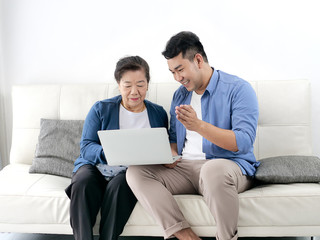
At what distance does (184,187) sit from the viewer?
206cm

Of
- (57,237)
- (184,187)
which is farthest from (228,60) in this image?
(57,237)

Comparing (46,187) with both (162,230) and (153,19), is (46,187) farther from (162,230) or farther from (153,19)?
(153,19)

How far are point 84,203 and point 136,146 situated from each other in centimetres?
38

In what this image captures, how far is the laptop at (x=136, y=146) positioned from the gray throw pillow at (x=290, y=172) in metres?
0.53

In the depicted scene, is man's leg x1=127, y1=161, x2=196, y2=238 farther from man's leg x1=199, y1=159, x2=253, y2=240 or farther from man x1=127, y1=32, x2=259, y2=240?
man's leg x1=199, y1=159, x2=253, y2=240

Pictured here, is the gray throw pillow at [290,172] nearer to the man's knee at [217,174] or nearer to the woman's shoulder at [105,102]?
the man's knee at [217,174]

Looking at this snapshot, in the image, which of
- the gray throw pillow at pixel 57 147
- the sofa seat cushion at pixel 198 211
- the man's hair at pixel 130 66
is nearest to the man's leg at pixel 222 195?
the sofa seat cushion at pixel 198 211

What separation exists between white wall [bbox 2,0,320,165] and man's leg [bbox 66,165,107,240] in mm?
1162

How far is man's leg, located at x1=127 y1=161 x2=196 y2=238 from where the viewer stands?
1876mm

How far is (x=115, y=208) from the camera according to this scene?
1.91m

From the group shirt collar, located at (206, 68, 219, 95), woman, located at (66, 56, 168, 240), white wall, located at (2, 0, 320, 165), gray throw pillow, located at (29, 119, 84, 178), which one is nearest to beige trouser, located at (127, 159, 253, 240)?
woman, located at (66, 56, 168, 240)

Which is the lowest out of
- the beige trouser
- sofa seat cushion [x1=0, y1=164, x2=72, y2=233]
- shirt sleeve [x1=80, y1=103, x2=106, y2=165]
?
sofa seat cushion [x1=0, y1=164, x2=72, y2=233]

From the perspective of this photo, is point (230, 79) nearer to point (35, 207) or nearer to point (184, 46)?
point (184, 46)

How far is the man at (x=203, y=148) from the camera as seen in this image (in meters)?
1.80
